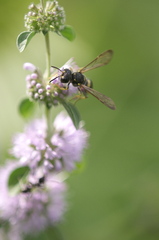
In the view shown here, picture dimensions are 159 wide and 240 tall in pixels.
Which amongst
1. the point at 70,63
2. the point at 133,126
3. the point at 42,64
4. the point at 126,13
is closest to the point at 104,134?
the point at 133,126

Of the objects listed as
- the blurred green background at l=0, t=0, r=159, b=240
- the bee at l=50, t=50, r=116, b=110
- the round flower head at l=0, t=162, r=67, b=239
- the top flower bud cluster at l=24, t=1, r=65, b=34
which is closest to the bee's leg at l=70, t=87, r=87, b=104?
the bee at l=50, t=50, r=116, b=110

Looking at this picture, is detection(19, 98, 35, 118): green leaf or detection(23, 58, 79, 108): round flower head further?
detection(19, 98, 35, 118): green leaf

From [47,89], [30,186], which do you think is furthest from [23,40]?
[30,186]

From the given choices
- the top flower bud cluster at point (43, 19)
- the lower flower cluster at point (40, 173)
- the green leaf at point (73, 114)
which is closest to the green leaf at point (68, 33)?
the top flower bud cluster at point (43, 19)

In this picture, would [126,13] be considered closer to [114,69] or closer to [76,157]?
[114,69]

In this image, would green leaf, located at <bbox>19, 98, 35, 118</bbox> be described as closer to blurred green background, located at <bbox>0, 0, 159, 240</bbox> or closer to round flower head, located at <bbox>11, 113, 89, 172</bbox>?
round flower head, located at <bbox>11, 113, 89, 172</bbox>
